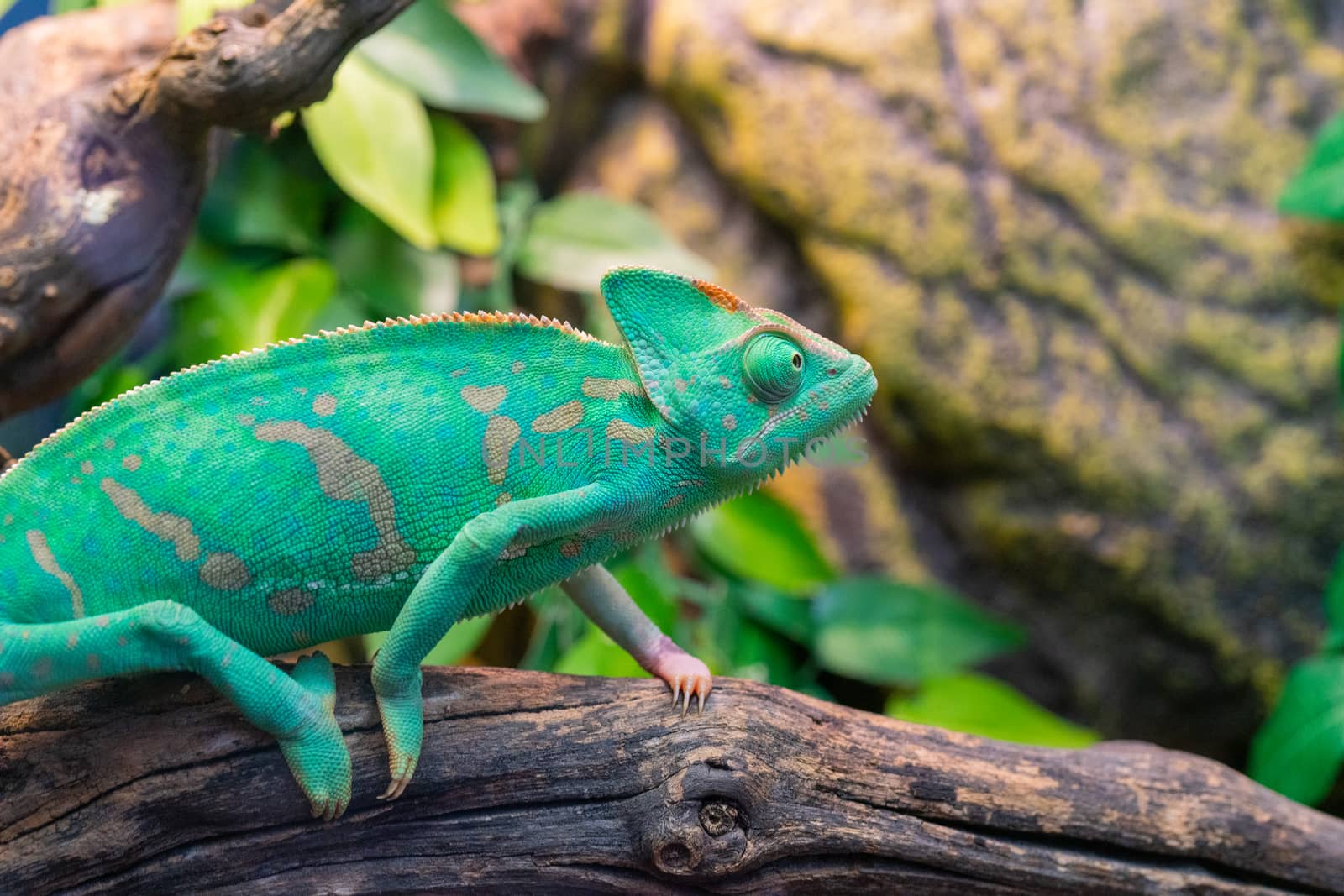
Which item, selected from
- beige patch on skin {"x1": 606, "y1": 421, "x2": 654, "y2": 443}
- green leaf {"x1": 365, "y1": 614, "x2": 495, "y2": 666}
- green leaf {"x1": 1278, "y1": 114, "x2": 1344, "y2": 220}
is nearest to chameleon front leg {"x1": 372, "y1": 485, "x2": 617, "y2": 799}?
beige patch on skin {"x1": 606, "y1": 421, "x2": 654, "y2": 443}

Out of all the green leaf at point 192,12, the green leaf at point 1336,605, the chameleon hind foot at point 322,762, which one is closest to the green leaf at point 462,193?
the green leaf at point 192,12

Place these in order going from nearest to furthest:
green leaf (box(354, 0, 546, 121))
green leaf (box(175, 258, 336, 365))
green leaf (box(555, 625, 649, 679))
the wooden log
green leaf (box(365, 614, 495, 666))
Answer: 1. the wooden log
2. green leaf (box(555, 625, 649, 679))
3. green leaf (box(365, 614, 495, 666))
4. green leaf (box(175, 258, 336, 365))
5. green leaf (box(354, 0, 546, 121))

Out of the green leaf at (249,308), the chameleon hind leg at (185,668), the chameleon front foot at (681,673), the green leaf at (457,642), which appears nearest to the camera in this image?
the chameleon hind leg at (185,668)

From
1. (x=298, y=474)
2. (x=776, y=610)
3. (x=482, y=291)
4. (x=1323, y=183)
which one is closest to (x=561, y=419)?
(x=298, y=474)

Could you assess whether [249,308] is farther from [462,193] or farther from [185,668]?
Answer: [185,668]

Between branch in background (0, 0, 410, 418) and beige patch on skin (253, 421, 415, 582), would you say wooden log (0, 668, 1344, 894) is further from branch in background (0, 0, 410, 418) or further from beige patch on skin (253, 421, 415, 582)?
branch in background (0, 0, 410, 418)

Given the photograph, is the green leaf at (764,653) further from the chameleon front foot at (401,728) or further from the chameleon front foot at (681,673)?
the chameleon front foot at (401,728)

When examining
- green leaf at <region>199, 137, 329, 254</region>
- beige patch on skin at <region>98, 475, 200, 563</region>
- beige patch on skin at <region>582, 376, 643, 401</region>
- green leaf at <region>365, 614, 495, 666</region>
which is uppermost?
green leaf at <region>199, 137, 329, 254</region>

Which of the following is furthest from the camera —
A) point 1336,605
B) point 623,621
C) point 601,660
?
point 1336,605
